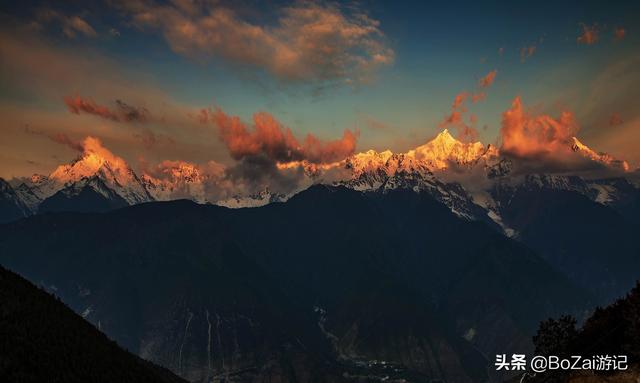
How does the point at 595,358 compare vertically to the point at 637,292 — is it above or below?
below

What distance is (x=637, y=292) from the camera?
170125 mm

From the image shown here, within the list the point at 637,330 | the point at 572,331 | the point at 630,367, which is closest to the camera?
the point at 630,367

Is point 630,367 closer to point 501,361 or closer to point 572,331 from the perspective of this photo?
point 501,361

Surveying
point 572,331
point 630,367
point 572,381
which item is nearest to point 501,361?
point 572,381

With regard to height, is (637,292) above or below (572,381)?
above

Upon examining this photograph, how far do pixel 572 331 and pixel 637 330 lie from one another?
148ft

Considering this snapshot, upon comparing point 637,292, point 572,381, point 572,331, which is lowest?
point 572,381

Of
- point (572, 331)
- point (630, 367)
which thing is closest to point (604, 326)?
point (572, 331)

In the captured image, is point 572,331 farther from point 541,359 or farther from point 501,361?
point 501,361

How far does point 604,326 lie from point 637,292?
13.8m

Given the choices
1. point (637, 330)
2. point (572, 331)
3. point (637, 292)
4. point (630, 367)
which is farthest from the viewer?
point (572, 331)

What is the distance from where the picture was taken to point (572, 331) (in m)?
181

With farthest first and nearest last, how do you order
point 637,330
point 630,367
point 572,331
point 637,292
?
point 572,331
point 637,292
point 637,330
point 630,367

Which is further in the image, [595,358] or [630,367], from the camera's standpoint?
[595,358]
